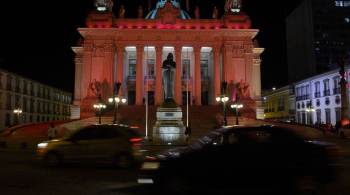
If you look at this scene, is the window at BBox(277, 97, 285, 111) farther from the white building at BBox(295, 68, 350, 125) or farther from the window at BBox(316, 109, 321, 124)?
the window at BBox(316, 109, 321, 124)

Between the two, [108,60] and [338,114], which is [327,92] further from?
[108,60]

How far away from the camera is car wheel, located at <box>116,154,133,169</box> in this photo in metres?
13.4

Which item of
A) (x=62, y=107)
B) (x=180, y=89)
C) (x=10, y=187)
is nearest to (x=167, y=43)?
(x=180, y=89)

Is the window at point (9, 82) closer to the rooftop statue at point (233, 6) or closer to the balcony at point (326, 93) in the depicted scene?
the rooftop statue at point (233, 6)

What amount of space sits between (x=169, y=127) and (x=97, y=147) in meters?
12.6

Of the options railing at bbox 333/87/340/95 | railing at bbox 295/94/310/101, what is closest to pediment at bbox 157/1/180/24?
railing at bbox 333/87/340/95

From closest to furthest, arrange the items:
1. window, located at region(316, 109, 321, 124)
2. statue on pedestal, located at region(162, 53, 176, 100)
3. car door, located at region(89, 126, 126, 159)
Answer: car door, located at region(89, 126, 126, 159), statue on pedestal, located at region(162, 53, 176, 100), window, located at region(316, 109, 321, 124)

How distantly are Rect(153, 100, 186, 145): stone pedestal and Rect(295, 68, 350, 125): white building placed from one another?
30.3 m

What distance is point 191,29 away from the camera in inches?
2115

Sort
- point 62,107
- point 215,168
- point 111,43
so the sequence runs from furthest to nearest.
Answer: point 62,107 → point 111,43 → point 215,168

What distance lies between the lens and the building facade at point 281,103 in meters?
68.8

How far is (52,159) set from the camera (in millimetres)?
13695

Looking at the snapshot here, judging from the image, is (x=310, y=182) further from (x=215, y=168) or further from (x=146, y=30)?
(x=146, y=30)

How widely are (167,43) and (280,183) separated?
46.6 meters
